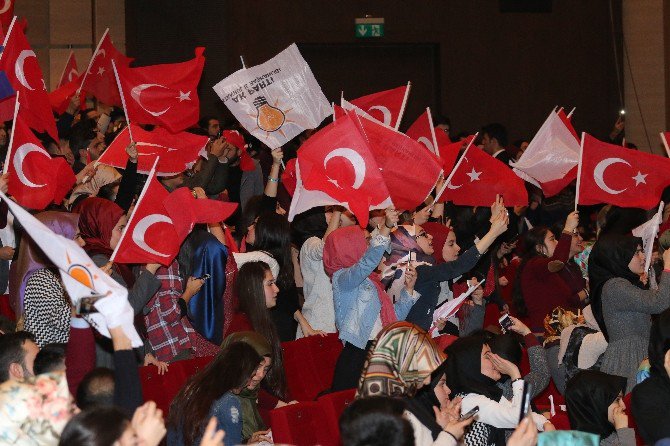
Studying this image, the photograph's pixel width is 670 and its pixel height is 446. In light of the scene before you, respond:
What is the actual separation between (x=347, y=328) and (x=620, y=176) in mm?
3685

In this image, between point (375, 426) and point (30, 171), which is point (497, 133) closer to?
Result: point (30, 171)

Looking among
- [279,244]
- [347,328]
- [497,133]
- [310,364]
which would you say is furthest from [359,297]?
[497,133]

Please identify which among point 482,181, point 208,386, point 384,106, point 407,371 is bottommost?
point 482,181

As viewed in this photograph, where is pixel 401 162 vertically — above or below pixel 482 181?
above

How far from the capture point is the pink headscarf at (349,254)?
736 cm

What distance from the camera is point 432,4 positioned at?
56.5 feet


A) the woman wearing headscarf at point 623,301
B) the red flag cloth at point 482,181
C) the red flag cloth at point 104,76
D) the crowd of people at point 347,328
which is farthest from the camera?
the red flag cloth at point 104,76

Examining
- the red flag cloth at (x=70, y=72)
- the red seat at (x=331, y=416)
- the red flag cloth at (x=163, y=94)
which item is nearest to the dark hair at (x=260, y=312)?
the red seat at (x=331, y=416)

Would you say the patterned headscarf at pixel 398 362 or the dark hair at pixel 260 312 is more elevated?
the patterned headscarf at pixel 398 362

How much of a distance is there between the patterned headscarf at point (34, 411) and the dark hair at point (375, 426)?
1052mm

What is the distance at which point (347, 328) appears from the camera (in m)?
7.21

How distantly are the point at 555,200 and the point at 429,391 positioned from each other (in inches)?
295

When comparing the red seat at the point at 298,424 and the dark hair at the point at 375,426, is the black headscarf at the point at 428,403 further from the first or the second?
the dark hair at the point at 375,426

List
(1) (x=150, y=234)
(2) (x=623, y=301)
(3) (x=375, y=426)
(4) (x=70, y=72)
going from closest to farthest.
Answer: (3) (x=375, y=426) → (2) (x=623, y=301) → (1) (x=150, y=234) → (4) (x=70, y=72)
